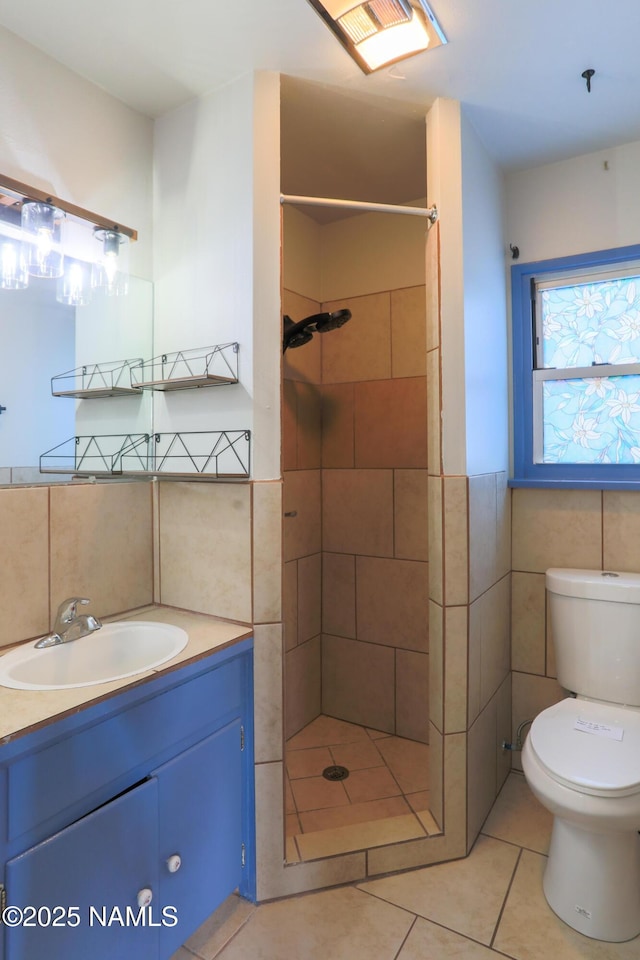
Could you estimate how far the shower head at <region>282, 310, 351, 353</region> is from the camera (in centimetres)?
206

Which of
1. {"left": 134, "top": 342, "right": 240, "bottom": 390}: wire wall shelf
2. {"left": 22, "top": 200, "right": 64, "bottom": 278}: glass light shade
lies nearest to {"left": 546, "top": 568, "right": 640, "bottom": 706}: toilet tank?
{"left": 134, "top": 342, "right": 240, "bottom": 390}: wire wall shelf

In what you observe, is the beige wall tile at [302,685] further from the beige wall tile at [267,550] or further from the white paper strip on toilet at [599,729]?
the white paper strip on toilet at [599,729]

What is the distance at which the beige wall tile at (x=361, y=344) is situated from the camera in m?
2.44

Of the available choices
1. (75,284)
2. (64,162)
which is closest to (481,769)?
(75,284)

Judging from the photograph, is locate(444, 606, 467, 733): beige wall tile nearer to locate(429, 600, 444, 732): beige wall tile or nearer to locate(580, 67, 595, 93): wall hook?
locate(429, 600, 444, 732): beige wall tile

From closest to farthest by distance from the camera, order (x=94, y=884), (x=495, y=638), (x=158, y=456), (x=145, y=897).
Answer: (x=94, y=884) < (x=145, y=897) < (x=158, y=456) < (x=495, y=638)

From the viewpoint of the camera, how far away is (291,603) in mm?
2404

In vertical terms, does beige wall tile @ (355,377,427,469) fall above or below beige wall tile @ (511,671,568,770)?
above

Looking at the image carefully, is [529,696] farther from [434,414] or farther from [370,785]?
[434,414]

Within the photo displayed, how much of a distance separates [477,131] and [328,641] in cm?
Result: 223

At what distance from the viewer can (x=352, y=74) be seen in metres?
1.57

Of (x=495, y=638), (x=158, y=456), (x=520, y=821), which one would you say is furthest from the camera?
(x=495, y=638)

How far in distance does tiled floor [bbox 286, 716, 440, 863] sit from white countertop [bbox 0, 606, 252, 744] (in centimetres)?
75

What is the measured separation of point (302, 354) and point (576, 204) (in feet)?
4.12
